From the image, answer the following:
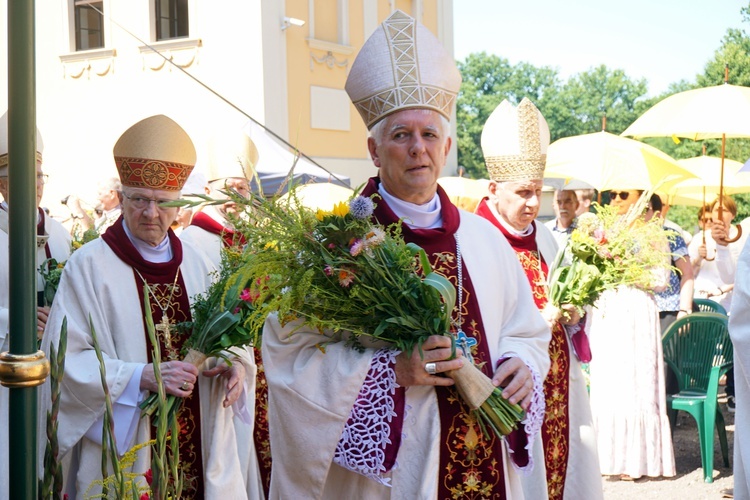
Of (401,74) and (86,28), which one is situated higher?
(86,28)

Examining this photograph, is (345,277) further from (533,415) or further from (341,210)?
(533,415)

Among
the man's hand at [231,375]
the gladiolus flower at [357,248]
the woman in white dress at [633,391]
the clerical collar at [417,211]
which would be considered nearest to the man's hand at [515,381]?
the clerical collar at [417,211]

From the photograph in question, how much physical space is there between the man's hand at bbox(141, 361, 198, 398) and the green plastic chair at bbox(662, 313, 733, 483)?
5030mm

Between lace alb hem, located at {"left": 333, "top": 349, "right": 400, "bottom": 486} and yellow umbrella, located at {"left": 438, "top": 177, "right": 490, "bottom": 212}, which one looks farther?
yellow umbrella, located at {"left": 438, "top": 177, "right": 490, "bottom": 212}

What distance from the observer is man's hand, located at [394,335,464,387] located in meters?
3.08

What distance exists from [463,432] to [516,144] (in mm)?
2490

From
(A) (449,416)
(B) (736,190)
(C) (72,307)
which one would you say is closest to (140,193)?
(C) (72,307)

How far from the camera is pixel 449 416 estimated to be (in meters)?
3.35

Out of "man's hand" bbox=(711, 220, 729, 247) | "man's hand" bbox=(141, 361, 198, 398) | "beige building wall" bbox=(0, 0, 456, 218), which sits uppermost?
"beige building wall" bbox=(0, 0, 456, 218)

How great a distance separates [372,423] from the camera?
3.21m

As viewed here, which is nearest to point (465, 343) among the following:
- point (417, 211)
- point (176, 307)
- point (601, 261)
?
point (417, 211)

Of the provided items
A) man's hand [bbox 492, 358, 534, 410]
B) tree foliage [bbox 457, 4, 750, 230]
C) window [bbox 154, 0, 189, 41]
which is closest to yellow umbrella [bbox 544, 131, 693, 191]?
man's hand [bbox 492, 358, 534, 410]

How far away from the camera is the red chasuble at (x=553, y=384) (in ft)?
16.6

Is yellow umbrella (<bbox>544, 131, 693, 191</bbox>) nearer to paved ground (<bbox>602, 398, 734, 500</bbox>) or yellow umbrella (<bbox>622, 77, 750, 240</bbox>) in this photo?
yellow umbrella (<bbox>622, 77, 750, 240</bbox>)
